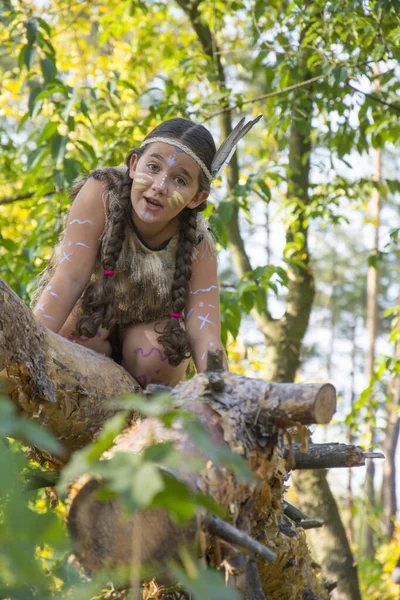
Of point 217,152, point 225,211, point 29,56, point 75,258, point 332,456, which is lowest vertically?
point 332,456

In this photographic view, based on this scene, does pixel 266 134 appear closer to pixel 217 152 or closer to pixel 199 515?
pixel 217 152

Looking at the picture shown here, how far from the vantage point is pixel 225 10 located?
508 centimetres

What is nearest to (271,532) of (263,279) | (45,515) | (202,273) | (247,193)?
(202,273)

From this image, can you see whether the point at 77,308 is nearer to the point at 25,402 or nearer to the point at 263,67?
the point at 25,402

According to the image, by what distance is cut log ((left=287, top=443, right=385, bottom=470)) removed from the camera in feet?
6.77

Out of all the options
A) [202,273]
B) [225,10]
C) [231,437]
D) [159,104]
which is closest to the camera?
[231,437]

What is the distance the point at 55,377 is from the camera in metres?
1.87

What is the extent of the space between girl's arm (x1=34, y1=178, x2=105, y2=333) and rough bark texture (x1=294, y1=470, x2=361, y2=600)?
2725 mm

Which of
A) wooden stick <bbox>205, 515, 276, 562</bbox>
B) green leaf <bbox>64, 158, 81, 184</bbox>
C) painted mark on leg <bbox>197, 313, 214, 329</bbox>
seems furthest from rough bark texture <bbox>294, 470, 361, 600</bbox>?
wooden stick <bbox>205, 515, 276, 562</bbox>

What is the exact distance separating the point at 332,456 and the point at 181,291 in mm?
737

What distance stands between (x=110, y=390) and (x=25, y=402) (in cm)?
38

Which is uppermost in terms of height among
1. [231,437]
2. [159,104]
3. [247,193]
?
[159,104]

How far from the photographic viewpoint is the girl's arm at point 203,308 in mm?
2381

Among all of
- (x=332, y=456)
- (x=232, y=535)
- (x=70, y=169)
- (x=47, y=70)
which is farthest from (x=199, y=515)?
(x=47, y=70)
